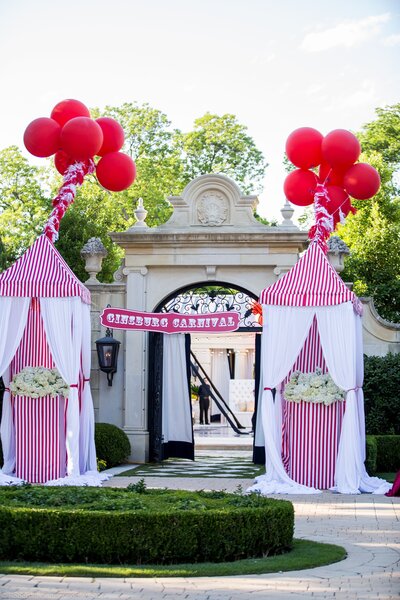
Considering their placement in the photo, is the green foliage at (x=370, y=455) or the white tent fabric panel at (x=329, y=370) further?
the green foliage at (x=370, y=455)

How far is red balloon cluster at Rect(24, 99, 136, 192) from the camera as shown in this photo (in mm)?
14578

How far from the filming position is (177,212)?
17359 mm

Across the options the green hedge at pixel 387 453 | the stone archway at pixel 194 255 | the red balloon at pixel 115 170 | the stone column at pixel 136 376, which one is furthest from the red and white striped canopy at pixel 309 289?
the stone column at pixel 136 376

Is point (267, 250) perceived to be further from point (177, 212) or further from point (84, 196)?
point (84, 196)

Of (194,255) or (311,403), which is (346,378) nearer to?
(311,403)

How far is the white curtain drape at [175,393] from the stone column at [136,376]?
2.21 ft

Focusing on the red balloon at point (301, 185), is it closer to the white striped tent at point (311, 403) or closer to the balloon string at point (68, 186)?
the white striped tent at point (311, 403)

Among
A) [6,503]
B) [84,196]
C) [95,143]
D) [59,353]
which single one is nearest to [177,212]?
[95,143]

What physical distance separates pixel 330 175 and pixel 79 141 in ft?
12.5

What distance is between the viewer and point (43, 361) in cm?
1467

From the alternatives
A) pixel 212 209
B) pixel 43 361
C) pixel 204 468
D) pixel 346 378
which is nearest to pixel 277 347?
pixel 346 378

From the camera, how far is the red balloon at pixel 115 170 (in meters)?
15.5

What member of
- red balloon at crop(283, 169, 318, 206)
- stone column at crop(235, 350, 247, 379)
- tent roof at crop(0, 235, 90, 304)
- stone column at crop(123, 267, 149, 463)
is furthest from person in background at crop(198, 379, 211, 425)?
tent roof at crop(0, 235, 90, 304)

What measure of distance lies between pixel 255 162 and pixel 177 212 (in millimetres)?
17983
